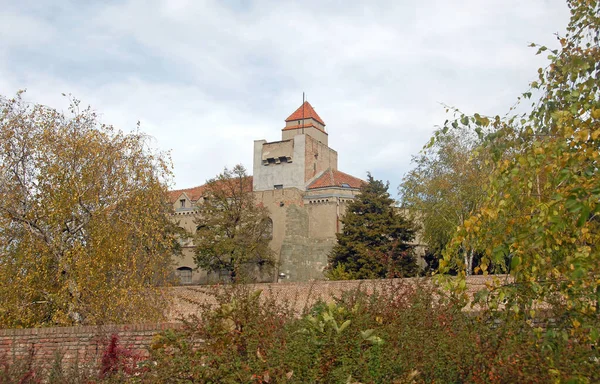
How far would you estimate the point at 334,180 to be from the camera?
46125 millimetres

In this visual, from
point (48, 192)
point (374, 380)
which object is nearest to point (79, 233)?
point (48, 192)

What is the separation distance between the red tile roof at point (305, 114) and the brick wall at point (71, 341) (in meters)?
44.6

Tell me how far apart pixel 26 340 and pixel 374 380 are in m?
7.02

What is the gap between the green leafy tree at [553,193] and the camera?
14.3ft

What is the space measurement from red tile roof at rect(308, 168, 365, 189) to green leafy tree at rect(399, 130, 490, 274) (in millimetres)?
11168

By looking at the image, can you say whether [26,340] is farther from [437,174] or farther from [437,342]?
[437,174]

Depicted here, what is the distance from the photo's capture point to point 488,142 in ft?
17.3

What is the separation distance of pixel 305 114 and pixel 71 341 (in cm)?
4518

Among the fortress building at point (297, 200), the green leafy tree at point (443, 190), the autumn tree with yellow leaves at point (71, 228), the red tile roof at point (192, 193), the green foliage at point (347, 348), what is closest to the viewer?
the green foliage at point (347, 348)

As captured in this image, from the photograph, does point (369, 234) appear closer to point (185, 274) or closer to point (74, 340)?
point (185, 274)

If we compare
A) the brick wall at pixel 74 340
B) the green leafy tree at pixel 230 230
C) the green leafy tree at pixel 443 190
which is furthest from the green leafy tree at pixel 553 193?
the green leafy tree at pixel 230 230

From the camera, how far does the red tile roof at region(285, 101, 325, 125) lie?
5419cm

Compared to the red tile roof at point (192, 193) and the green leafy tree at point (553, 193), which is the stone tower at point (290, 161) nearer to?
the red tile roof at point (192, 193)

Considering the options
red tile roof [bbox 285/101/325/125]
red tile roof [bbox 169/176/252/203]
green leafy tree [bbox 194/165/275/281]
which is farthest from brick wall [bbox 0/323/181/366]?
red tile roof [bbox 285/101/325/125]
